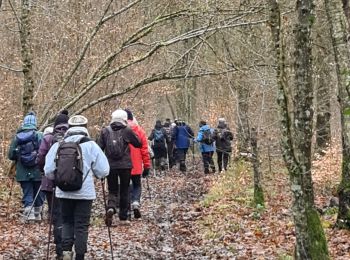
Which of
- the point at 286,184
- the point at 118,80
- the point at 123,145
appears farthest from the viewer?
the point at 118,80

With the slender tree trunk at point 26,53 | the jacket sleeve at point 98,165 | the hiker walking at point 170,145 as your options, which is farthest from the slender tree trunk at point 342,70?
the hiker walking at point 170,145

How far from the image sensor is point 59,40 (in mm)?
17938

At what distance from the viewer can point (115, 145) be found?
11641 millimetres

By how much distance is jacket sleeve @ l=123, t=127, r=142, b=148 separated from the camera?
38.6ft

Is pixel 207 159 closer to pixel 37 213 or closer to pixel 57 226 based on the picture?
pixel 37 213

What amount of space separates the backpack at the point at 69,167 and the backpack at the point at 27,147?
4.60 meters

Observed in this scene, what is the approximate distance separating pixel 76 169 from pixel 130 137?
3.82 meters

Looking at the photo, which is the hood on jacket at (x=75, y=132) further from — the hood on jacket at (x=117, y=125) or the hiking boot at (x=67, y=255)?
the hood on jacket at (x=117, y=125)

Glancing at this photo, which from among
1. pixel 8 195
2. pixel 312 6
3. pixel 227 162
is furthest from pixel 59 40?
pixel 312 6

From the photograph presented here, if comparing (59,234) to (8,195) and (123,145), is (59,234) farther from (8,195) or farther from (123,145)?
(8,195)

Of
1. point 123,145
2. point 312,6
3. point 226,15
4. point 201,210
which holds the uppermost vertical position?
point 226,15

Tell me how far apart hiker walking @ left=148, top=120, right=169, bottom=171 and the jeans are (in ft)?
41.2

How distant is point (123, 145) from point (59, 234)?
2933 millimetres

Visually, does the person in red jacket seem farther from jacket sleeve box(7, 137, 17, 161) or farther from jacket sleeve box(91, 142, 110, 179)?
jacket sleeve box(91, 142, 110, 179)
